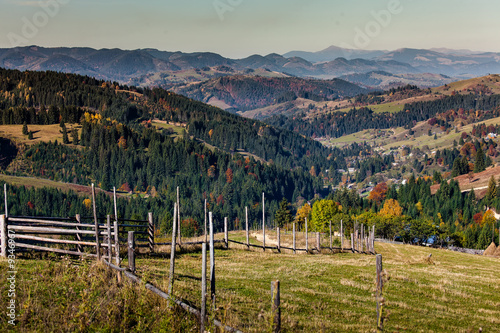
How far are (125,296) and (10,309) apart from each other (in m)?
2.77

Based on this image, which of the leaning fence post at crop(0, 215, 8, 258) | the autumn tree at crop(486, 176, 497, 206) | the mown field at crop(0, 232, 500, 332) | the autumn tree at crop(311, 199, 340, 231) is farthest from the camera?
the autumn tree at crop(486, 176, 497, 206)

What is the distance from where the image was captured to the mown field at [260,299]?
35.1ft

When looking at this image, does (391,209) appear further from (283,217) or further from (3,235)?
(3,235)

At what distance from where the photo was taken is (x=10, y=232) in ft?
66.7

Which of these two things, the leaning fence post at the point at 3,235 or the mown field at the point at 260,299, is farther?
the leaning fence post at the point at 3,235

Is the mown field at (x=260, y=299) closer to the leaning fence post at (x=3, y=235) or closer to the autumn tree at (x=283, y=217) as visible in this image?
the leaning fence post at (x=3, y=235)

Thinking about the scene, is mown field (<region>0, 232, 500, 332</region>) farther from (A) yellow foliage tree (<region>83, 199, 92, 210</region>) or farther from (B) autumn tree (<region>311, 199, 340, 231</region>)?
(A) yellow foliage tree (<region>83, 199, 92, 210</region>)

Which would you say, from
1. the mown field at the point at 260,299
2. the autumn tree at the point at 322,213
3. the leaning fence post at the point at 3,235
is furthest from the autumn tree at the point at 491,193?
the leaning fence post at the point at 3,235

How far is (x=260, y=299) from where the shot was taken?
47.3ft

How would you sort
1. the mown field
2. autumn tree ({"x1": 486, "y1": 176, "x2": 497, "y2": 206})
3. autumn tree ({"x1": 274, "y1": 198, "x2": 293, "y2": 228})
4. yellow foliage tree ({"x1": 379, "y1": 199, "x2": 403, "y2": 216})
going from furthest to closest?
1. autumn tree ({"x1": 486, "y1": 176, "x2": 497, "y2": 206})
2. yellow foliage tree ({"x1": 379, "y1": 199, "x2": 403, "y2": 216})
3. autumn tree ({"x1": 274, "y1": 198, "x2": 293, "y2": 228})
4. the mown field

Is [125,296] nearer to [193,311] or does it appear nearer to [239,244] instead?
[193,311]

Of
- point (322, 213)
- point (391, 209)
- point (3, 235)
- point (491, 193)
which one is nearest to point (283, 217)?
point (322, 213)

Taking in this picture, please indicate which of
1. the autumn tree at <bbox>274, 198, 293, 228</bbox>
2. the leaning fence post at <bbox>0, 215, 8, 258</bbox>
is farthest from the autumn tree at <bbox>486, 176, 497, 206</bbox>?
the leaning fence post at <bbox>0, 215, 8, 258</bbox>

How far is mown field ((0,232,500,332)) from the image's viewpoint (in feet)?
35.1
